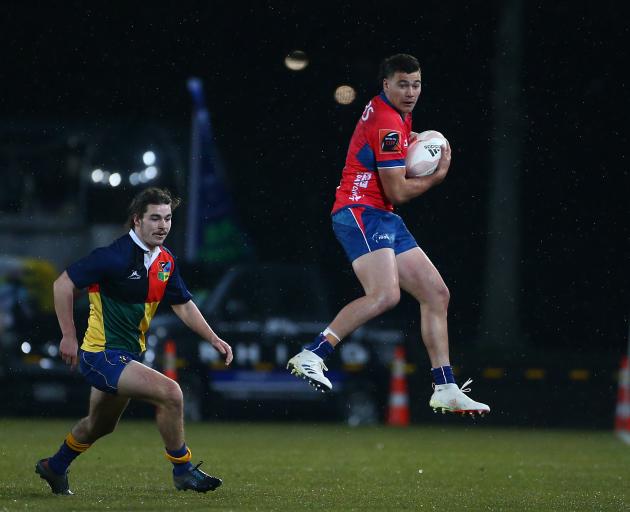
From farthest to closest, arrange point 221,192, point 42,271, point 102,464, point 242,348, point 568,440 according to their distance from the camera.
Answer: point 221,192 → point 42,271 → point 242,348 → point 568,440 → point 102,464

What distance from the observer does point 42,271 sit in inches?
813

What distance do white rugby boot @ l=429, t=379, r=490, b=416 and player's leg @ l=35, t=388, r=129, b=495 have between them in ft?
6.82

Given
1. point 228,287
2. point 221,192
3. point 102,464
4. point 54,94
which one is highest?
point 54,94

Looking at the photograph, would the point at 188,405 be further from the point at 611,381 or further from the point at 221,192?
the point at 611,381

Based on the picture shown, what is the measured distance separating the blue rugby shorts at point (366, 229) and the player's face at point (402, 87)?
0.76 metres

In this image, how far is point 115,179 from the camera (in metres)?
23.7

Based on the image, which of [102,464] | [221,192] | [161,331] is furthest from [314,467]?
[221,192]

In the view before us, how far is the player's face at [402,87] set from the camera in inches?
405

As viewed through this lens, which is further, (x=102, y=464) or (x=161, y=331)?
(x=161, y=331)

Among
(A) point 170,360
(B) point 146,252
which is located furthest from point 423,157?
(A) point 170,360

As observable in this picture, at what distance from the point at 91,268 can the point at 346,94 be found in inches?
849

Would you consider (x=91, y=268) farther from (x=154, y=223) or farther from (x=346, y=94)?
(x=346, y=94)

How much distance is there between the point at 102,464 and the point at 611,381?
1044 centimetres

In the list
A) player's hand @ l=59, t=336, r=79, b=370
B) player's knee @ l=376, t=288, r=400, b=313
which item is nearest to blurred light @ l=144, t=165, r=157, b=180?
player's knee @ l=376, t=288, r=400, b=313
